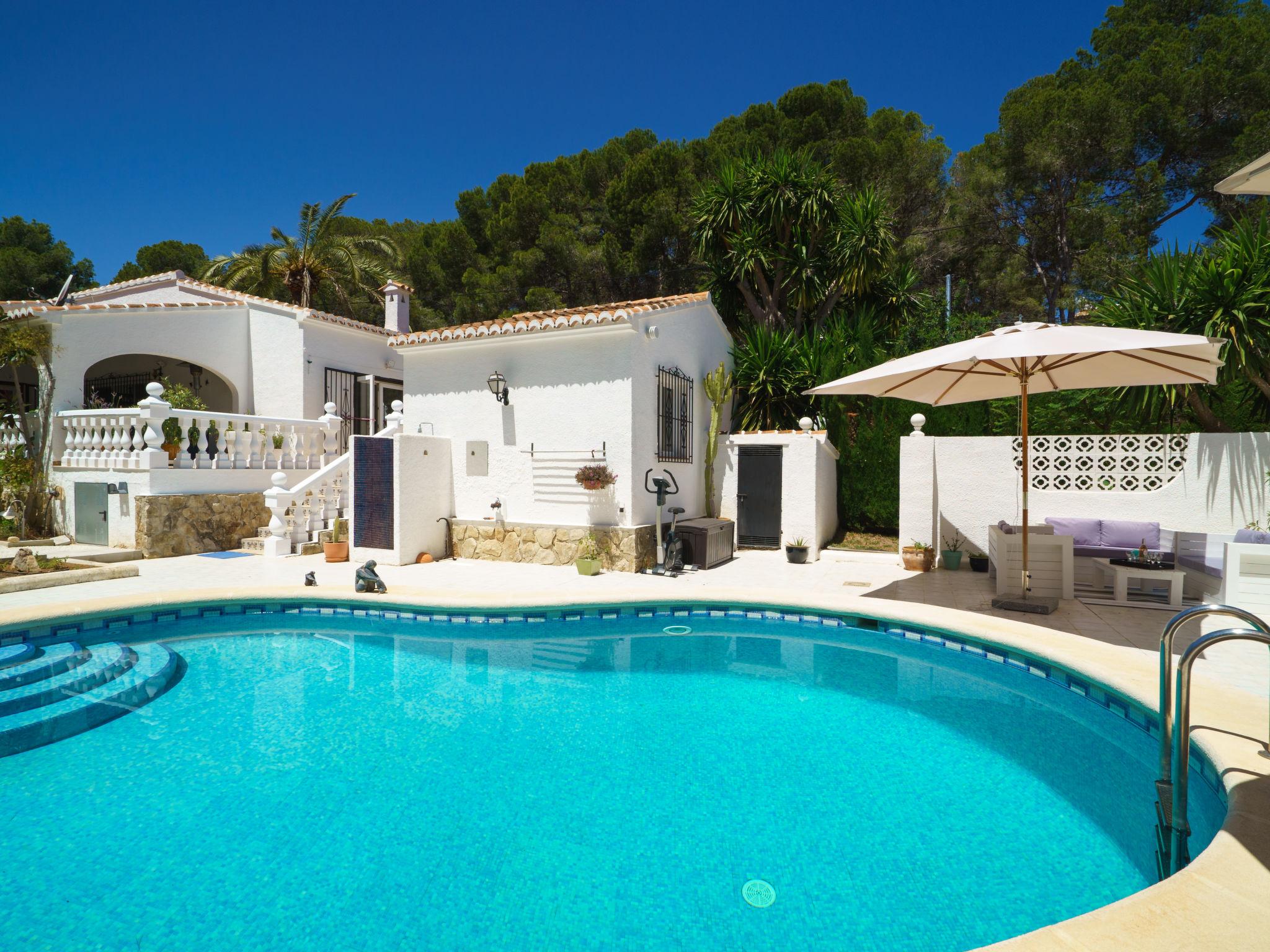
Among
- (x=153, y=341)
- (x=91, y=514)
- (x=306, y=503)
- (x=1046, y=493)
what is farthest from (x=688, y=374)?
(x=153, y=341)

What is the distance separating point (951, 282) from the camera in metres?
22.3

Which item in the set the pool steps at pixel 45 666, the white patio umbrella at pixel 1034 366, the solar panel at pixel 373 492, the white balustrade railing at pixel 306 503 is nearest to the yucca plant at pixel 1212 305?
the white patio umbrella at pixel 1034 366

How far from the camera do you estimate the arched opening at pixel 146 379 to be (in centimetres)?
1570

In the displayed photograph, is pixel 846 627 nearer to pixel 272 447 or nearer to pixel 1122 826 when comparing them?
pixel 1122 826

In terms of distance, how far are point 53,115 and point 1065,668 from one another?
24374 mm

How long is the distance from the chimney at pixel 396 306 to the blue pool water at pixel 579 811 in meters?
10.2

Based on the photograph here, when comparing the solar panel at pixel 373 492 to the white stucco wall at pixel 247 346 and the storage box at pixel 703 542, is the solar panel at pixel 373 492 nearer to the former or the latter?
the storage box at pixel 703 542

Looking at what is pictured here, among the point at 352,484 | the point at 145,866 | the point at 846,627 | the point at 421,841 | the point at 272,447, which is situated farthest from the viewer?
the point at 272,447

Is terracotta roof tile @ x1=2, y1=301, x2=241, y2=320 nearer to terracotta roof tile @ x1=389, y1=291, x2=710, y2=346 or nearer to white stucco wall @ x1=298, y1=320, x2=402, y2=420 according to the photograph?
white stucco wall @ x1=298, y1=320, x2=402, y2=420

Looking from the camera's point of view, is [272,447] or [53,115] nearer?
[272,447]

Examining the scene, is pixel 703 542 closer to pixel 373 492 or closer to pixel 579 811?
pixel 373 492

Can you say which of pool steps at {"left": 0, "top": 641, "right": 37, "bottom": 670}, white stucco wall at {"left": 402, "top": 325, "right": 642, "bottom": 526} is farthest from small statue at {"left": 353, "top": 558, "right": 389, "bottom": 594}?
pool steps at {"left": 0, "top": 641, "right": 37, "bottom": 670}

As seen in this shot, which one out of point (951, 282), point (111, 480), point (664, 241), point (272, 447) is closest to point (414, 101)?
point (664, 241)

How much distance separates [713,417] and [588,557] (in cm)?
438
